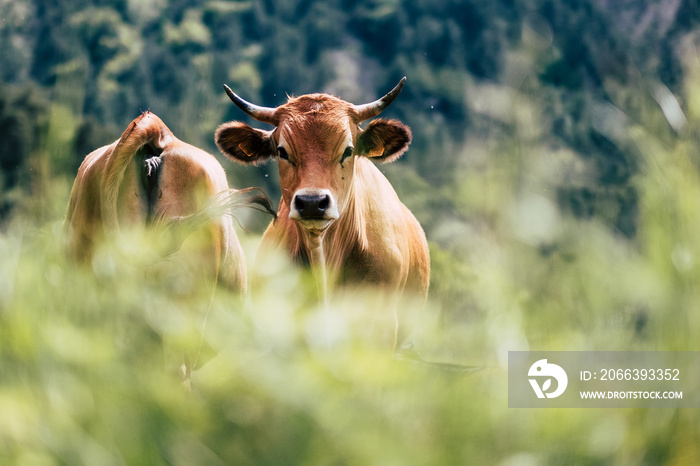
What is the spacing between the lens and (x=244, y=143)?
619 cm

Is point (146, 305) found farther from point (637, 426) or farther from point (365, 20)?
point (365, 20)

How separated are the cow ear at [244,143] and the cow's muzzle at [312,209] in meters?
1.25

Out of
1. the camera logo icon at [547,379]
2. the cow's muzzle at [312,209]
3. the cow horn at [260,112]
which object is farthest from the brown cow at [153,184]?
the camera logo icon at [547,379]

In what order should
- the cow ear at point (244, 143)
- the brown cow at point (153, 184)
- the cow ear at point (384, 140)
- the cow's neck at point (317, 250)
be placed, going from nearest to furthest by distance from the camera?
the cow's neck at point (317, 250) → the brown cow at point (153, 184) → the cow ear at point (384, 140) → the cow ear at point (244, 143)

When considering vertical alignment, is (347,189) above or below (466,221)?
below

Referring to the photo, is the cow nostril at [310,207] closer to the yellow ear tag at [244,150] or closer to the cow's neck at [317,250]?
the cow's neck at [317,250]

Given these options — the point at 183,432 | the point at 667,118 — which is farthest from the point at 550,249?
the point at 183,432

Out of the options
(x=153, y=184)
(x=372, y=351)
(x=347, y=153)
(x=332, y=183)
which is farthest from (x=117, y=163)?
(x=372, y=351)

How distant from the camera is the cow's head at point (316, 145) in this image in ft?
16.3

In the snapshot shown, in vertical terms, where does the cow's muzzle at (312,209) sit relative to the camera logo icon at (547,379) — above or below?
below

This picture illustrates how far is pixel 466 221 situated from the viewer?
1.16 meters

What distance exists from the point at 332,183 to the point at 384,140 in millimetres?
956

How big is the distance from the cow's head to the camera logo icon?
3930 millimetres

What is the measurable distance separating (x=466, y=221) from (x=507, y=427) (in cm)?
34
